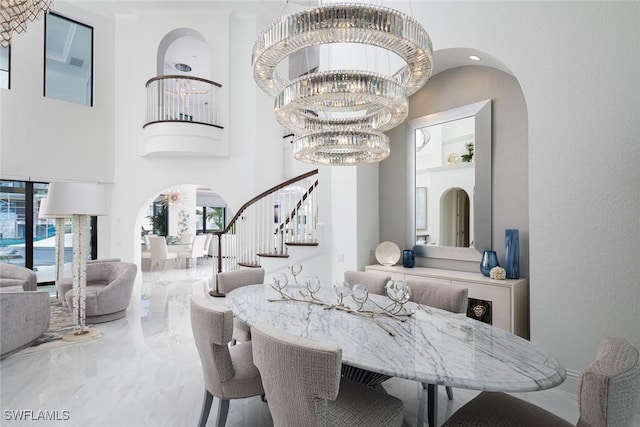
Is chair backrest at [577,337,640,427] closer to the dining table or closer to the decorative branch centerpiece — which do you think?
the dining table

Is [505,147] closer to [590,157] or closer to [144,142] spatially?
[590,157]

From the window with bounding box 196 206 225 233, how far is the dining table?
12043 mm

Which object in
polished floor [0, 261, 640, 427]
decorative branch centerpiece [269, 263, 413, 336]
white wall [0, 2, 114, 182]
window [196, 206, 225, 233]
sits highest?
white wall [0, 2, 114, 182]

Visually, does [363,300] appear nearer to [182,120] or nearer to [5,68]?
[182,120]

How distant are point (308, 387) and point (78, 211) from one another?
3.42m

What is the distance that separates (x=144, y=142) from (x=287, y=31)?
6354 mm

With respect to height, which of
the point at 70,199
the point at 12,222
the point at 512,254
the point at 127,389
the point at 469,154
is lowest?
the point at 127,389

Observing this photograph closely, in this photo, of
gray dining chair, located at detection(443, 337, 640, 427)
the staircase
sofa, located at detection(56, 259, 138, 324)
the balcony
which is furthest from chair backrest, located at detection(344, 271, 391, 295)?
the balcony

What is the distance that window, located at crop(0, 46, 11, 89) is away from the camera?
614 cm

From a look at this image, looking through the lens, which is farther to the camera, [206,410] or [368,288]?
[368,288]

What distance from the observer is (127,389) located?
266 cm

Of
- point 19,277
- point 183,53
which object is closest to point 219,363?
point 19,277

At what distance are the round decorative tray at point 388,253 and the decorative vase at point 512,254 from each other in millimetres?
1184

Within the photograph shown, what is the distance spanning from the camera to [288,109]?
220 cm
